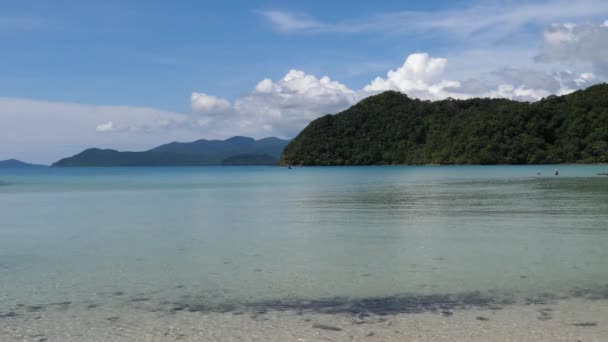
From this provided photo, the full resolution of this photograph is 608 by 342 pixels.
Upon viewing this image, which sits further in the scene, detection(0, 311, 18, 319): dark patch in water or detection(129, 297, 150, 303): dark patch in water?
detection(129, 297, 150, 303): dark patch in water

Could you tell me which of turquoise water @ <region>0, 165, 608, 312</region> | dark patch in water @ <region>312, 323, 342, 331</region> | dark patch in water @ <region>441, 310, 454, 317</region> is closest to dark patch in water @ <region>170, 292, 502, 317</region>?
dark patch in water @ <region>441, 310, 454, 317</region>

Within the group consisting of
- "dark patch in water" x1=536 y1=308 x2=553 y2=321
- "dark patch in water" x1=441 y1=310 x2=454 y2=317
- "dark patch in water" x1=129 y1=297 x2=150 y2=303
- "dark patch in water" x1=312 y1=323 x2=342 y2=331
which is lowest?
"dark patch in water" x1=536 y1=308 x2=553 y2=321

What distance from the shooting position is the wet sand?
809 centimetres

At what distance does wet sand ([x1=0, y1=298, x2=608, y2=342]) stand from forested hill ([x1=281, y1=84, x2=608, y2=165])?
131 meters

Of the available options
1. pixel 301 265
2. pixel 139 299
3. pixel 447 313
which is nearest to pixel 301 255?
pixel 301 265

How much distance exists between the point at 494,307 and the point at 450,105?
7656 inches

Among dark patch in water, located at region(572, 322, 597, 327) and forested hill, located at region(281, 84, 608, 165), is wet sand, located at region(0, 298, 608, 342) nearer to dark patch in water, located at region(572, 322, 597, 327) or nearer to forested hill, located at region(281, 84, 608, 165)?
dark patch in water, located at region(572, 322, 597, 327)

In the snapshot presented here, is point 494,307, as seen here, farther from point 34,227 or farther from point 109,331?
point 34,227

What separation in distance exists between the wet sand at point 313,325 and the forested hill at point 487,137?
13147cm

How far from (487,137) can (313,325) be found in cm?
15185

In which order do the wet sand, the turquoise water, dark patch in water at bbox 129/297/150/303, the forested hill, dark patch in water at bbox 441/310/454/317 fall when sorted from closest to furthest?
the wet sand < dark patch in water at bbox 441/310/454/317 < dark patch in water at bbox 129/297/150/303 < the turquoise water < the forested hill

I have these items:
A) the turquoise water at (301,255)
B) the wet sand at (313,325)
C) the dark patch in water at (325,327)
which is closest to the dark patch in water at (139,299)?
the turquoise water at (301,255)

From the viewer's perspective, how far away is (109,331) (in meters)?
8.58

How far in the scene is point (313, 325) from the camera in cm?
862
